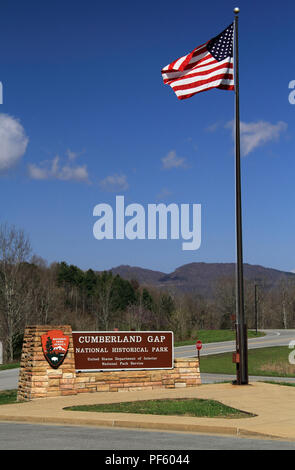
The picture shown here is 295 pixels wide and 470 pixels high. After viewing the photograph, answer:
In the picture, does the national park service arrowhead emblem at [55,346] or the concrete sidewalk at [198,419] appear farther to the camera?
the national park service arrowhead emblem at [55,346]

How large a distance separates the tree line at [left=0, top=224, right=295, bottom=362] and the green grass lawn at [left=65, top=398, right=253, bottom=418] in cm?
3921

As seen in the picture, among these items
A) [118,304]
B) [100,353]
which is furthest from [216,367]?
[118,304]

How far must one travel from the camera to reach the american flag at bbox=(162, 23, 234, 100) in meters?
20.1

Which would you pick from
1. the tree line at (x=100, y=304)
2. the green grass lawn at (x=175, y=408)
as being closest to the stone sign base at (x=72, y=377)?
the green grass lawn at (x=175, y=408)

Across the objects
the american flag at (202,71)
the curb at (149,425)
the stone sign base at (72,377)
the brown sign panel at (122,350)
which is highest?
the american flag at (202,71)

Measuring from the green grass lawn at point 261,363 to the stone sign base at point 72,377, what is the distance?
1147 centimetres

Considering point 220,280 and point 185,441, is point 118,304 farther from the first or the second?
point 185,441

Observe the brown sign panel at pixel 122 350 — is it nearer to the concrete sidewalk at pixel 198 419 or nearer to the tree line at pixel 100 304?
the concrete sidewalk at pixel 198 419

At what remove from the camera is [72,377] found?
19656mm

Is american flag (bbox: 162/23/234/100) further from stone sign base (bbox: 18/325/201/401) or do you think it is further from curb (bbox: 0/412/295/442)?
curb (bbox: 0/412/295/442)

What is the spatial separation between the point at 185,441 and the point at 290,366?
25.4m

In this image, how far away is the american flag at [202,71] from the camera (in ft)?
65.9

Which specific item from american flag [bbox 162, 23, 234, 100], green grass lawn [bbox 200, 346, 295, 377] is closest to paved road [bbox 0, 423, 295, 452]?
american flag [bbox 162, 23, 234, 100]

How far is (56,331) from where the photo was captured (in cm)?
2005
